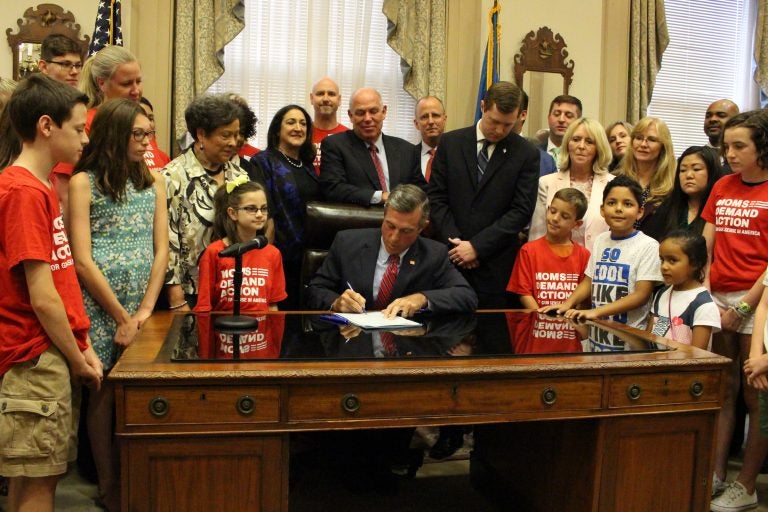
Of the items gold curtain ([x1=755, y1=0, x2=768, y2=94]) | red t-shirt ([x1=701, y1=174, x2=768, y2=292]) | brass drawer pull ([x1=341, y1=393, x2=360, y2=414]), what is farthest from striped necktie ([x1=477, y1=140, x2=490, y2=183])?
gold curtain ([x1=755, y1=0, x2=768, y2=94])

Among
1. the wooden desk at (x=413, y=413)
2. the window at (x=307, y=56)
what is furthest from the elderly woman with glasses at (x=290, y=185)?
the window at (x=307, y=56)

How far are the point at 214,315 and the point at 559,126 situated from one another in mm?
3087

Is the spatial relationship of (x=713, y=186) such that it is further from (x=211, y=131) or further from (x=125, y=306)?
(x=125, y=306)

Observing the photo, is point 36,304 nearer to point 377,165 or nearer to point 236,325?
point 236,325

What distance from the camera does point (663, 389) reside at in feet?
8.00

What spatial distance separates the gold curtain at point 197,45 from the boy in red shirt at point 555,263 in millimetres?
3001

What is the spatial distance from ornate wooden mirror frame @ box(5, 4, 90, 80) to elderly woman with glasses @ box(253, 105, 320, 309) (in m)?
2.23

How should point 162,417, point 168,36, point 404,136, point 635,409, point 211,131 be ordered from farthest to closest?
point 404,136
point 168,36
point 211,131
point 635,409
point 162,417

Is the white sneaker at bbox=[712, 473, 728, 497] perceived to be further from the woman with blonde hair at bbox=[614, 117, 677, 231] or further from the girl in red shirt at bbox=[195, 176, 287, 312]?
the girl in red shirt at bbox=[195, 176, 287, 312]

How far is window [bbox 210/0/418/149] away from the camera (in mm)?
6004

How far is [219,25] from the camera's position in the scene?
5.73 meters

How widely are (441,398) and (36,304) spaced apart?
114 cm

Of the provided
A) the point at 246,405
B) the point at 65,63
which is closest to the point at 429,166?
the point at 65,63

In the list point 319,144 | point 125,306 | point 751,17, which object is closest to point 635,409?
point 125,306
